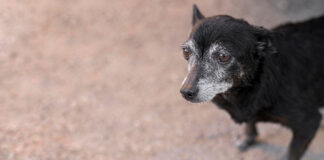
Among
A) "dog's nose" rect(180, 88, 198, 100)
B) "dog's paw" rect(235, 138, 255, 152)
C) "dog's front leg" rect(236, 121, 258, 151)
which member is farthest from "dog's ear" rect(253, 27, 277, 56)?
"dog's paw" rect(235, 138, 255, 152)

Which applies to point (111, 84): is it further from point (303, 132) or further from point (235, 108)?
point (303, 132)

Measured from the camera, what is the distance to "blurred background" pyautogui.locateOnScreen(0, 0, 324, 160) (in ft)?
16.8

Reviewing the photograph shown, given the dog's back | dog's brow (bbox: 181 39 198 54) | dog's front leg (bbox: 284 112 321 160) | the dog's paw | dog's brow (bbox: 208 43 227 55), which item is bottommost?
dog's front leg (bbox: 284 112 321 160)

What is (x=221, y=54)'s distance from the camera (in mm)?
3617

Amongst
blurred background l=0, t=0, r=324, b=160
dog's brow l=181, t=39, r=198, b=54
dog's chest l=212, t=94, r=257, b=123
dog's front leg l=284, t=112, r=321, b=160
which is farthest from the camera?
blurred background l=0, t=0, r=324, b=160

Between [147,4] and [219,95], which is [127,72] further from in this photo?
[219,95]

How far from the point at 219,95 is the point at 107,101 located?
258 centimetres

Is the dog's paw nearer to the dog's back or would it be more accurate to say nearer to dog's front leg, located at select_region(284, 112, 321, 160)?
dog's front leg, located at select_region(284, 112, 321, 160)

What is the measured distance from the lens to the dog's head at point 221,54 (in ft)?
11.8

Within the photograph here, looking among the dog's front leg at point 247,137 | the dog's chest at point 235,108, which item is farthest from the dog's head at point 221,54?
the dog's front leg at point 247,137

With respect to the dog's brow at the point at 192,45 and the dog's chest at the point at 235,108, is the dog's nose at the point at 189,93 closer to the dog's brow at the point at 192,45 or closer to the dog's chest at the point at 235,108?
the dog's brow at the point at 192,45

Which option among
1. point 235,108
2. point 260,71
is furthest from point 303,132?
point 260,71

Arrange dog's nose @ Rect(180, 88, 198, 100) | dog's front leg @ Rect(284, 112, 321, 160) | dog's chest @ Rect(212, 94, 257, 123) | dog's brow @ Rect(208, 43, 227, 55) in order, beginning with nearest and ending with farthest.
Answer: dog's nose @ Rect(180, 88, 198, 100) → dog's brow @ Rect(208, 43, 227, 55) → dog's chest @ Rect(212, 94, 257, 123) → dog's front leg @ Rect(284, 112, 321, 160)

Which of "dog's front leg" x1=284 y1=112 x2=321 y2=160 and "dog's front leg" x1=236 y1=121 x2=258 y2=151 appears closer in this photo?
"dog's front leg" x1=284 y1=112 x2=321 y2=160
